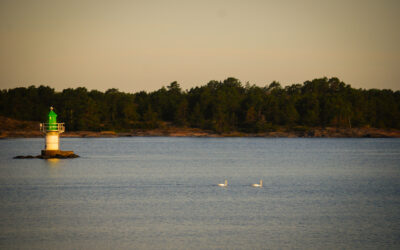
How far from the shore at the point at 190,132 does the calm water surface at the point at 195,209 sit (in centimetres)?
11889

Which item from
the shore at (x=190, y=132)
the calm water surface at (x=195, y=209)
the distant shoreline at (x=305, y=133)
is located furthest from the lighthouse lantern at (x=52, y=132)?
the distant shoreline at (x=305, y=133)

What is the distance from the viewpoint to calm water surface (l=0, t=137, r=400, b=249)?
2841 cm

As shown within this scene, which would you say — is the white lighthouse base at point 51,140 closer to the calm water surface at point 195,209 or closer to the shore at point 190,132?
the calm water surface at point 195,209

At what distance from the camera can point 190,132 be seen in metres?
188

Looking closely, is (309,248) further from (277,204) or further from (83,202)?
(83,202)

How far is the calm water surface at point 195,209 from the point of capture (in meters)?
28.4

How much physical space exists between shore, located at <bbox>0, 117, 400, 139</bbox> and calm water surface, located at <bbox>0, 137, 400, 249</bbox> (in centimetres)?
11889

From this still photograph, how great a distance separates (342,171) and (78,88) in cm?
13844

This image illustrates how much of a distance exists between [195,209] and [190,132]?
495 feet

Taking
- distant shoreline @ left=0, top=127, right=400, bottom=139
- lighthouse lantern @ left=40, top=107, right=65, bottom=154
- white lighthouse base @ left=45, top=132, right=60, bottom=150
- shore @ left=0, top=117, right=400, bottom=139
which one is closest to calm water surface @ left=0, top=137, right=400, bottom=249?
lighthouse lantern @ left=40, top=107, right=65, bottom=154

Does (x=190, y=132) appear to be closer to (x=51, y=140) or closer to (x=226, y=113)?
(x=226, y=113)

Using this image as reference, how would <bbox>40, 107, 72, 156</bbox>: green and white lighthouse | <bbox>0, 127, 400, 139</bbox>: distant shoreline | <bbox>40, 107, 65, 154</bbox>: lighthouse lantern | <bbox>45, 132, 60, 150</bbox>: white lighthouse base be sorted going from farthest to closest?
<bbox>0, 127, 400, 139</bbox>: distant shoreline < <bbox>45, 132, 60, 150</bbox>: white lighthouse base < <bbox>40, 107, 72, 156</bbox>: green and white lighthouse < <bbox>40, 107, 65, 154</bbox>: lighthouse lantern

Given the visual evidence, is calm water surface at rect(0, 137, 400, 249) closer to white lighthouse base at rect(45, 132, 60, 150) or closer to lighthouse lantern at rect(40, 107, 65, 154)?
lighthouse lantern at rect(40, 107, 65, 154)

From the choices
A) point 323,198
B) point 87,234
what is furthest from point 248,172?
point 87,234
